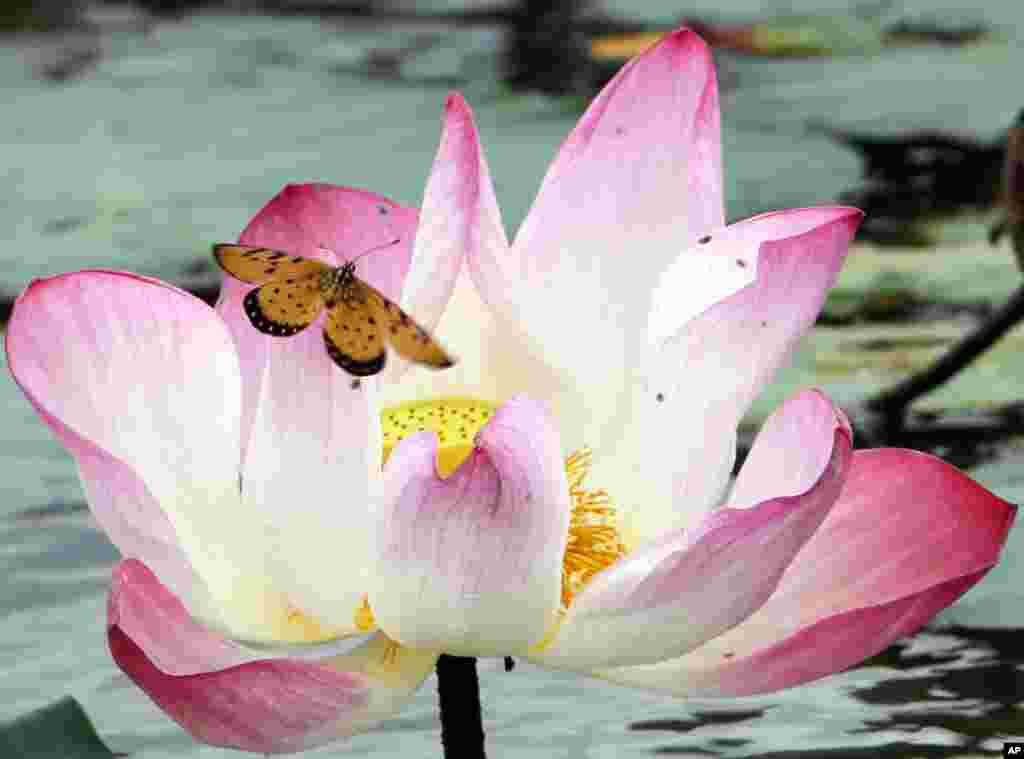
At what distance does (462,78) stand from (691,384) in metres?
2.19

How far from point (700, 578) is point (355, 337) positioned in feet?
0.48

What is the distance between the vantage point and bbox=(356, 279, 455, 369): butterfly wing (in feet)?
2.50

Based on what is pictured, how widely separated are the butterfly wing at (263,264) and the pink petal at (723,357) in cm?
15

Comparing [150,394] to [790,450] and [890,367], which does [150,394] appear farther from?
[890,367]

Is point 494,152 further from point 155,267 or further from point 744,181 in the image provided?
point 155,267

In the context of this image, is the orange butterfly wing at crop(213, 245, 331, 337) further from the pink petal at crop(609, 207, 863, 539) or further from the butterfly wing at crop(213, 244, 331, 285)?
the pink petal at crop(609, 207, 863, 539)

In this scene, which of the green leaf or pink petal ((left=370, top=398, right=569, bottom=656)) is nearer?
pink petal ((left=370, top=398, right=569, bottom=656))

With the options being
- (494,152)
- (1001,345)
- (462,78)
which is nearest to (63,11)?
(462,78)

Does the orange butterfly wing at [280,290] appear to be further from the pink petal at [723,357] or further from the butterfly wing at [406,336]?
the pink petal at [723,357]

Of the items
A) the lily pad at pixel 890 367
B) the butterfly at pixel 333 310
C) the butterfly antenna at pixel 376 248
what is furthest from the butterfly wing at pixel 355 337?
the lily pad at pixel 890 367

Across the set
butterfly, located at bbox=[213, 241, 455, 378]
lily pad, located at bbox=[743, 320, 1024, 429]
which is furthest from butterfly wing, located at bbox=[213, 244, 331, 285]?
lily pad, located at bbox=[743, 320, 1024, 429]

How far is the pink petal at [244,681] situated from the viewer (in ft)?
2.54

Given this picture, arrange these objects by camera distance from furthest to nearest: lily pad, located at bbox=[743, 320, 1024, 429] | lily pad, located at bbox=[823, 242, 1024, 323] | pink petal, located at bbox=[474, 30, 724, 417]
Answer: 1. lily pad, located at bbox=[823, 242, 1024, 323]
2. lily pad, located at bbox=[743, 320, 1024, 429]
3. pink petal, located at bbox=[474, 30, 724, 417]

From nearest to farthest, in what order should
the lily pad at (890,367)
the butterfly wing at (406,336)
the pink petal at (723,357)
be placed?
the butterfly wing at (406,336) < the pink petal at (723,357) < the lily pad at (890,367)
